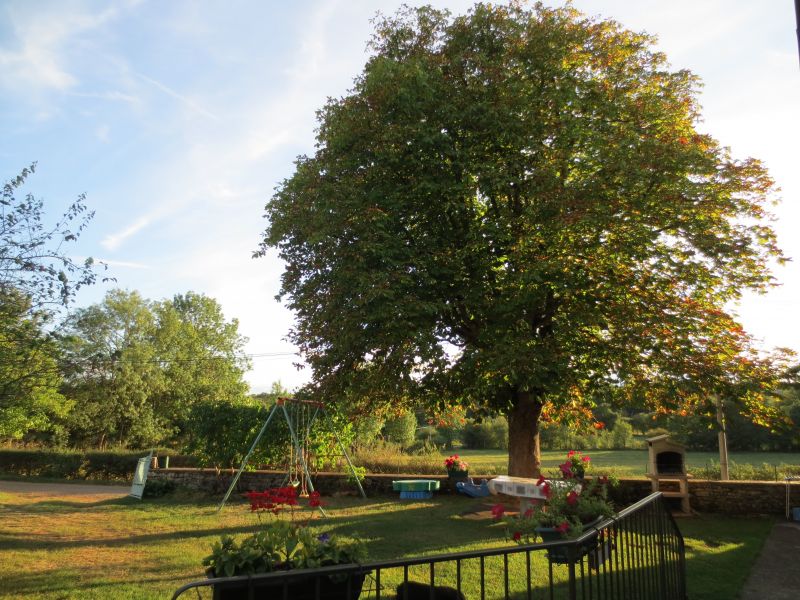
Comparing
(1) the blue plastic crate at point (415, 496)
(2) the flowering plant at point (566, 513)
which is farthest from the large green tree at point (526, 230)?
(2) the flowering plant at point (566, 513)

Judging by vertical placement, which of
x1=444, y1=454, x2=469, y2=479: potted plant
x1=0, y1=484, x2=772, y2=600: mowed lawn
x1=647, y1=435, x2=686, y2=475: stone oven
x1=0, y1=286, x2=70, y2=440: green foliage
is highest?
x1=0, y1=286, x2=70, y2=440: green foliage

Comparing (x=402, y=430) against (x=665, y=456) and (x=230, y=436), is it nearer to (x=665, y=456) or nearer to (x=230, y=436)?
(x=230, y=436)

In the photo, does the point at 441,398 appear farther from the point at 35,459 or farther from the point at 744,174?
the point at 35,459

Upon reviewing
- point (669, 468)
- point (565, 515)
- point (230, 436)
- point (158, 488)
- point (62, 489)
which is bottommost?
point (62, 489)

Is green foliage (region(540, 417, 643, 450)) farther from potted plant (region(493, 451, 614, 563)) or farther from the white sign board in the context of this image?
potted plant (region(493, 451, 614, 563))

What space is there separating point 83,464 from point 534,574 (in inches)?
1015

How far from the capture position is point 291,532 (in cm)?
356

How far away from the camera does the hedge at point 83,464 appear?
25.9 meters

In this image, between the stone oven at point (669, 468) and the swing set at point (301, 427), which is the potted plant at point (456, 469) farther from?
the stone oven at point (669, 468)

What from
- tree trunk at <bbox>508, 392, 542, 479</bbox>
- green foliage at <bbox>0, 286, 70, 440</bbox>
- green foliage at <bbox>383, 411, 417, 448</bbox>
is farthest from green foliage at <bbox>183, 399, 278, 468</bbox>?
green foliage at <bbox>383, 411, 417, 448</bbox>

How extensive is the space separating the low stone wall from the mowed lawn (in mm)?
690

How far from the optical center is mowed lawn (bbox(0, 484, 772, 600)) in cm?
682

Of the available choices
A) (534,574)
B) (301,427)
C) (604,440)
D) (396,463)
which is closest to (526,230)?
(534,574)

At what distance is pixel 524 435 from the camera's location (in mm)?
12781
